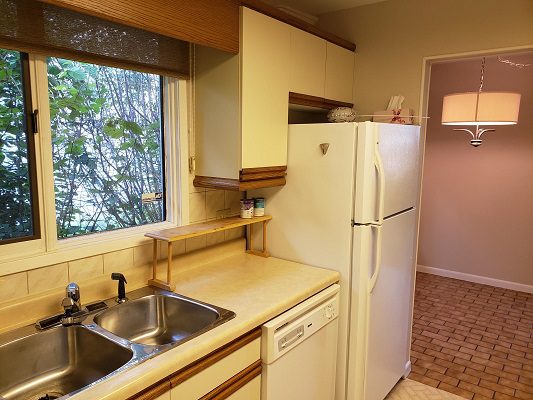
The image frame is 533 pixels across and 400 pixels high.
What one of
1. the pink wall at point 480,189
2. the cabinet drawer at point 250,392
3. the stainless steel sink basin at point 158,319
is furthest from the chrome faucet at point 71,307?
the pink wall at point 480,189

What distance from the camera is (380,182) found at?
1973 mm

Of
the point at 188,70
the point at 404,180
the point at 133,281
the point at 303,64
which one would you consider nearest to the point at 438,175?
the point at 404,180

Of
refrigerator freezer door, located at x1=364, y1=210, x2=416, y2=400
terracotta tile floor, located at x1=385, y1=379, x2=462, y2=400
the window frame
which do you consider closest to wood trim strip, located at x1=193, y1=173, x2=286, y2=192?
refrigerator freezer door, located at x1=364, y1=210, x2=416, y2=400

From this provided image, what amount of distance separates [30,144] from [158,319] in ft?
2.89

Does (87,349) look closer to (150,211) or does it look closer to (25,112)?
(150,211)

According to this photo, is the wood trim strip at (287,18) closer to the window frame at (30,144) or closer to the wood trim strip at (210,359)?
the window frame at (30,144)

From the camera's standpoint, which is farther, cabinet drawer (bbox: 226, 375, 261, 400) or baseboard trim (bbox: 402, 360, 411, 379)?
baseboard trim (bbox: 402, 360, 411, 379)

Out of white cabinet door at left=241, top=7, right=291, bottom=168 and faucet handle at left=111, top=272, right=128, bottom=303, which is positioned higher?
white cabinet door at left=241, top=7, right=291, bottom=168

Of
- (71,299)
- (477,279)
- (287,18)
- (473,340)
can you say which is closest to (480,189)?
(477,279)

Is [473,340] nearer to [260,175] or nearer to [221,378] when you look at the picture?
[260,175]

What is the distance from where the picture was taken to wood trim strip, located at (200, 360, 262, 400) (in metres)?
1.37

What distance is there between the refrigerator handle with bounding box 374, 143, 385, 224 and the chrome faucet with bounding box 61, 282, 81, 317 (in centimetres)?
141

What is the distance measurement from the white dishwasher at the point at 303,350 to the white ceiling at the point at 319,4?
1807 mm

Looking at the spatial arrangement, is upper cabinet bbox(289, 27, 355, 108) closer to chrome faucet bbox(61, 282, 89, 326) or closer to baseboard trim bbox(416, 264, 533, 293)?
chrome faucet bbox(61, 282, 89, 326)
